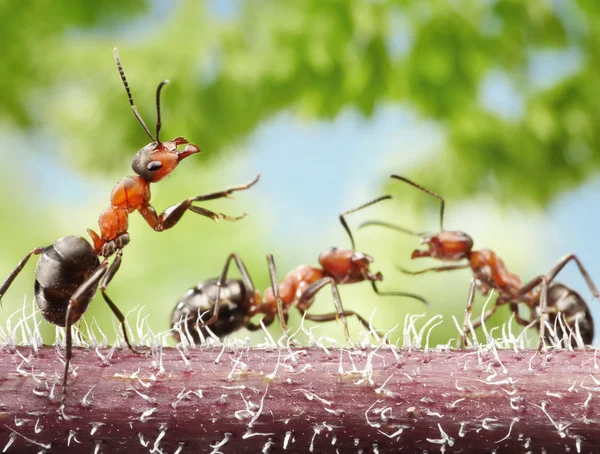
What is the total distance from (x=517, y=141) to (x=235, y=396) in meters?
2.96

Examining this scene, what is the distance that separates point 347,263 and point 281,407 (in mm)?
868

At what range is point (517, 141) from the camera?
336cm

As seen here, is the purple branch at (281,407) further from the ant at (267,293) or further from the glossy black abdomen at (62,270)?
the ant at (267,293)

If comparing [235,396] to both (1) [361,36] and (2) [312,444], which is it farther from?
(1) [361,36]

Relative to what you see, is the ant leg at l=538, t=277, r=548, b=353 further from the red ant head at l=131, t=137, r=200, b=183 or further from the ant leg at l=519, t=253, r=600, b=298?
the red ant head at l=131, t=137, r=200, b=183

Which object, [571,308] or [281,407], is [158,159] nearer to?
[281,407]

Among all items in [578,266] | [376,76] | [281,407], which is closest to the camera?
[281,407]

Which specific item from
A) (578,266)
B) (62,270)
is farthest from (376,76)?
(62,270)

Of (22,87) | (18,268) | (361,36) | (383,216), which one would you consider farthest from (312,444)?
(22,87)

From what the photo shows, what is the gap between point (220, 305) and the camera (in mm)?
1459

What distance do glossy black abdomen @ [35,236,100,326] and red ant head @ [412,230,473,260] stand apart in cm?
72

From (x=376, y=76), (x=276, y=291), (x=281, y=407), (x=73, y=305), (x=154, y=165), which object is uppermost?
(x=376, y=76)

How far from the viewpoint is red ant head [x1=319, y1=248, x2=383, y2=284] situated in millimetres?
1537

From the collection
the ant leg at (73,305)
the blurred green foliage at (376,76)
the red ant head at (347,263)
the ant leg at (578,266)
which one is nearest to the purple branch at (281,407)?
the ant leg at (73,305)
